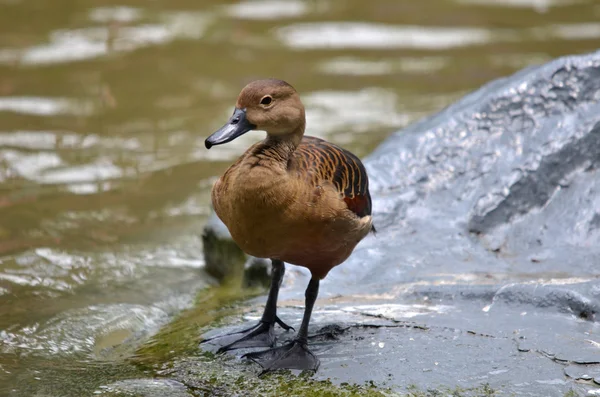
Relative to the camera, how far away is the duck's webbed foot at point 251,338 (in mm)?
4839

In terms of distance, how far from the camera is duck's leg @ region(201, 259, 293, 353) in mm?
4875

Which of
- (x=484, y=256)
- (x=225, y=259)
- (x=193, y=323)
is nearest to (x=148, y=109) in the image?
(x=225, y=259)

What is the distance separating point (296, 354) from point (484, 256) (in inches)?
65.6

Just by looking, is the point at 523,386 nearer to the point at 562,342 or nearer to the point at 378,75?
the point at 562,342

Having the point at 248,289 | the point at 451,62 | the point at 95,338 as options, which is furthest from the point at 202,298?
the point at 451,62

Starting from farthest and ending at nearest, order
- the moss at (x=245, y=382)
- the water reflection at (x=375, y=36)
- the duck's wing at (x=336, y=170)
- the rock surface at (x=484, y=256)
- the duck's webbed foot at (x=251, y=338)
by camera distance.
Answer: the water reflection at (x=375, y=36) → the duck's webbed foot at (x=251, y=338) → the duck's wing at (x=336, y=170) → the rock surface at (x=484, y=256) → the moss at (x=245, y=382)

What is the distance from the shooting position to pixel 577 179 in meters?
6.02

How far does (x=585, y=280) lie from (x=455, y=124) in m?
1.99

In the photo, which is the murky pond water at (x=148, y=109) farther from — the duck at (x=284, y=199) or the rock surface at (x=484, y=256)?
the rock surface at (x=484, y=256)

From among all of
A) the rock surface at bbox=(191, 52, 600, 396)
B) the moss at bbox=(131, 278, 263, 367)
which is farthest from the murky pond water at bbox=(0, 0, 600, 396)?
the rock surface at bbox=(191, 52, 600, 396)

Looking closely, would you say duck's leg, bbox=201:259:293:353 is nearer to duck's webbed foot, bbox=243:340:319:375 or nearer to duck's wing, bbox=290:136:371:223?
duck's webbed foot, bbox=243:340:319:375

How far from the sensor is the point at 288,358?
457cm

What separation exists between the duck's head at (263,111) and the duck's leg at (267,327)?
921mm

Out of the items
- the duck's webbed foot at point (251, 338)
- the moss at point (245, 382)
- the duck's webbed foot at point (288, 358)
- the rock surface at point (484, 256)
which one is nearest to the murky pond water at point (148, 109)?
the moss at point (245, 382)
